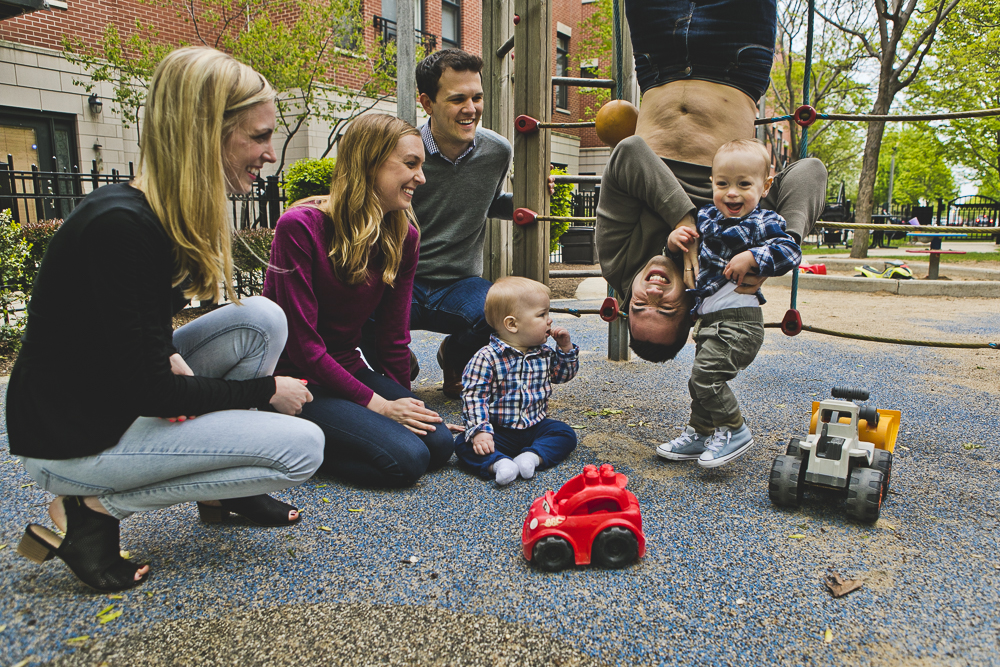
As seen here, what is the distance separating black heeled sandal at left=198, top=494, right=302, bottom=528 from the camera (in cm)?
207

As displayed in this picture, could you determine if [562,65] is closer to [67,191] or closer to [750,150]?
[67,191]

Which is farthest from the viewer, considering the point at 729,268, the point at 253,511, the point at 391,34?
the point at 391,34

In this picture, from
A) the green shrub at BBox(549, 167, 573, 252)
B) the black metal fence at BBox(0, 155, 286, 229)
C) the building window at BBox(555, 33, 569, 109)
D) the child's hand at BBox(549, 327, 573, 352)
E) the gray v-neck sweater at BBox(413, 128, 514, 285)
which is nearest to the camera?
the child's hand at BBox(549, 327, 573, 352)

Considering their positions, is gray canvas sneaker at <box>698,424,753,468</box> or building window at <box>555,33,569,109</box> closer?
gray canvas sneaker at <box>698,424,753,468</box>

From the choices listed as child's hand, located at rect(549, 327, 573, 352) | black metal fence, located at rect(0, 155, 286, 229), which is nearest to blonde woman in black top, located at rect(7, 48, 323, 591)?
child's hand, located at rect(549, 327, 573, 352)

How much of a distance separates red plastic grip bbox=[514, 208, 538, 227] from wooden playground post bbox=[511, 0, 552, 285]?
0.08m

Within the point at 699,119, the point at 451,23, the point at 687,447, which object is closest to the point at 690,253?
the point at 699,119

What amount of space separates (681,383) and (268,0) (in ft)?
36.1

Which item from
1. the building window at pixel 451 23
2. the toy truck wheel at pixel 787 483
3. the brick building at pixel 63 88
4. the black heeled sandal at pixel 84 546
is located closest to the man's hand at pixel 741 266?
the toy truck wheel at pixel 787 483

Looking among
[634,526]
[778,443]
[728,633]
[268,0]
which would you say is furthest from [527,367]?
[268,0]

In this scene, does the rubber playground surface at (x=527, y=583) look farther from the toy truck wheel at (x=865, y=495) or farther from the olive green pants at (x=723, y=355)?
the olive green pants at (x=723, y=355)

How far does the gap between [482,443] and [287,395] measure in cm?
89

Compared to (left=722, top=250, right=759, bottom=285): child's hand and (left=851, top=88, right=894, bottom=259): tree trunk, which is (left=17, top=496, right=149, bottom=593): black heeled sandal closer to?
(left=722, top=250, right=759, bottom=285): child's hand

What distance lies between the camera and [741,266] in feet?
7.54
